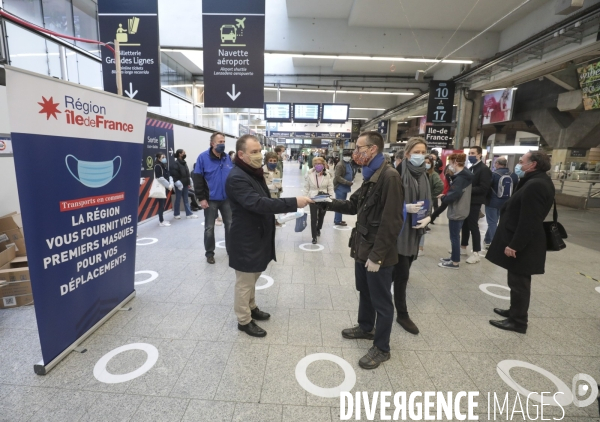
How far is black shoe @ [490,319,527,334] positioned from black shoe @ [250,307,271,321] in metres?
2.18

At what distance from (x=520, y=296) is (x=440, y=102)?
8.75m

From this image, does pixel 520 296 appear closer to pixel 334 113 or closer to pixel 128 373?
pixel 128 373

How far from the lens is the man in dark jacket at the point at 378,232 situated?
78.9 inches

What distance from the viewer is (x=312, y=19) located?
23.9ft

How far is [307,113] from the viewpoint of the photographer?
11.9 metres

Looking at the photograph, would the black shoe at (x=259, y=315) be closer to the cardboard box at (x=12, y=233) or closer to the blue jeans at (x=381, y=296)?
the blue jeans at (x=381, y=296)

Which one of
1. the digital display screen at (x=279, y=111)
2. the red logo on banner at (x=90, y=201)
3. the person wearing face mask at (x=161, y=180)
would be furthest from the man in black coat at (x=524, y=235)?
the digital display screen at (x=279, y=111)

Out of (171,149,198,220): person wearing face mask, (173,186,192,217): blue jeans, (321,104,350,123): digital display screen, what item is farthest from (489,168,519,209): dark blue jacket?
(321,104,350,123): digital display screen

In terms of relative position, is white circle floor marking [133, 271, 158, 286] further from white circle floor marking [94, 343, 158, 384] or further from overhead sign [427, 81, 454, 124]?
overhead sign [427, 81, 454, 124]

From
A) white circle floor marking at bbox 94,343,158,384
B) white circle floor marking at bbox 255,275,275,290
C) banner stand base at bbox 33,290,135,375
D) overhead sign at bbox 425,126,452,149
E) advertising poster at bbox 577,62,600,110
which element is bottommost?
white circle floor marking at bbox 94,343,158,384

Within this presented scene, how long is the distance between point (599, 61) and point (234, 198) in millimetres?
12181

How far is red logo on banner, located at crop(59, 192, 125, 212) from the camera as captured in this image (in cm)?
213

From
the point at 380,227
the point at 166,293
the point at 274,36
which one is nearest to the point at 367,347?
the point at 380,227

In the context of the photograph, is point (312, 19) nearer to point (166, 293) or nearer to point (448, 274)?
point (448, 274)
